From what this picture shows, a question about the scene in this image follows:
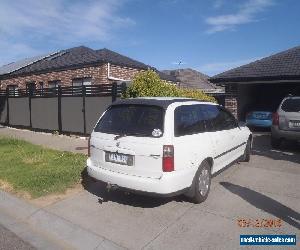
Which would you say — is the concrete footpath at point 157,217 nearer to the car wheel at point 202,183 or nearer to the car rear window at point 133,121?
the car wheel at point 202,183

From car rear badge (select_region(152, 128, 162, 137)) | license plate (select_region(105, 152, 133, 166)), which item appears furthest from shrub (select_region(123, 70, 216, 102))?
car rear badge (select_region(152, 128, 162, 137))

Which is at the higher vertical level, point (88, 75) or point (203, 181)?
point (88, 75)

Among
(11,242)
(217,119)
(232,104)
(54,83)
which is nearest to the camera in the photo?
(11,242)

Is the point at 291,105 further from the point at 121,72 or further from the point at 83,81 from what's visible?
the point at 83,81

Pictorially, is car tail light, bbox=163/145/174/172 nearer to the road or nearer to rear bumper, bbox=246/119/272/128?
the road

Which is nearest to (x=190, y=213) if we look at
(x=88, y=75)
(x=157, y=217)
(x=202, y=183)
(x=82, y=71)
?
(x=157, y=217)

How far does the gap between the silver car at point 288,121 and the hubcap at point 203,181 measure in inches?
195

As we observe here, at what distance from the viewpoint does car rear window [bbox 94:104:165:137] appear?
539 centimetres

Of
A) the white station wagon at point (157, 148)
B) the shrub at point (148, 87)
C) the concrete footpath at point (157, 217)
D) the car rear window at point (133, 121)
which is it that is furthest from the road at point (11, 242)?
the shrub at point (148, 87)

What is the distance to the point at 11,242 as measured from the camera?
475cm

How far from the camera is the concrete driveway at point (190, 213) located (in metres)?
4.70

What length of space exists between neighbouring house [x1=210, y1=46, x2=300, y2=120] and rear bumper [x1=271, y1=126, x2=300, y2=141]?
4.47 meters

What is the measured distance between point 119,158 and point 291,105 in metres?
6.79

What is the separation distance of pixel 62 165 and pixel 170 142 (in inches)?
165
